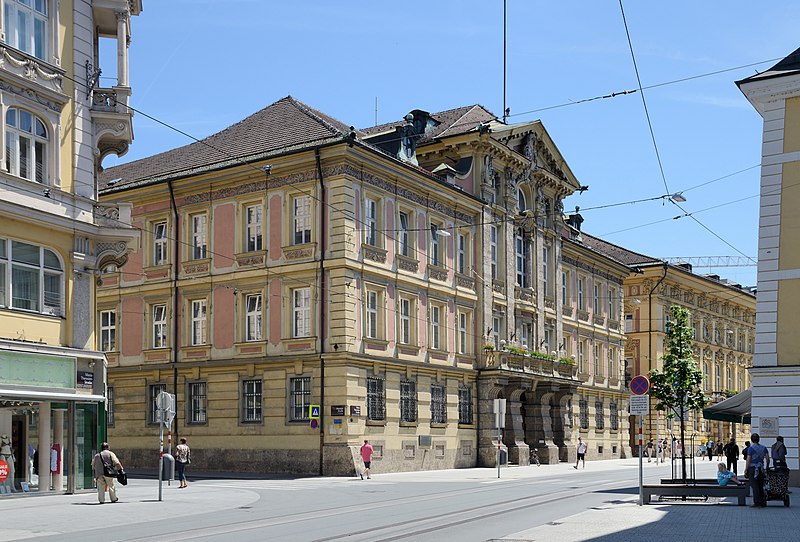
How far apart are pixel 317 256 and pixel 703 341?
50.5 meters

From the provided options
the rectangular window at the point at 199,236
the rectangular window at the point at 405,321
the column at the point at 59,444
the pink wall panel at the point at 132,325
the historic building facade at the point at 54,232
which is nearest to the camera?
the historic building facade at the point at 54,232

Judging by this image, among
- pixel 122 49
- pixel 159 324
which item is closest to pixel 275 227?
pixel 159 324

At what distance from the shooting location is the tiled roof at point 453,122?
5103 centimetres

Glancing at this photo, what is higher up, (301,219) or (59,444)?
(301,219)

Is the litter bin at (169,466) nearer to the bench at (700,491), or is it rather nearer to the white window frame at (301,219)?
the white window frame at (301,219)

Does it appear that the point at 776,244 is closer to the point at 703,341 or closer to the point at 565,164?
the point at 565,164

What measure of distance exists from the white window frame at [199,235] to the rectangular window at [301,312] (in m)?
5.35

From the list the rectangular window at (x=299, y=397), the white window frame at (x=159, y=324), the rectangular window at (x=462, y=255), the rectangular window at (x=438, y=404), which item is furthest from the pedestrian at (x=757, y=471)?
the white window frame at (x=159, y=324)

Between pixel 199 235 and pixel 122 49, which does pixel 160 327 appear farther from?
pixel 122 49

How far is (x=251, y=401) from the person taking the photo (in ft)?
140

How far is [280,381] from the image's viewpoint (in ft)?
137

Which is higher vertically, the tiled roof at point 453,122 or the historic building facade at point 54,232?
the tiled roof at point 453,122

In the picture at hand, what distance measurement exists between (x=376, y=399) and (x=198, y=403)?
25.9 ft

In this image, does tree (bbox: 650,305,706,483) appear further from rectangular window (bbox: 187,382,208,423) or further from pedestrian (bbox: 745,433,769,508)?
rectangular window (bbox: 187,382,208,423)
